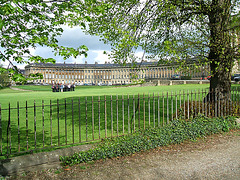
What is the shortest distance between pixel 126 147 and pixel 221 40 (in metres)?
6.87

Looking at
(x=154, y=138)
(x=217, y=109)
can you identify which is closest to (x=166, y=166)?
(x=154, y=138)

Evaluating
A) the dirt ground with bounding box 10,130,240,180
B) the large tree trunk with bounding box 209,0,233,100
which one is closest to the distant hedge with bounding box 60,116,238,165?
the dirt ground with bounding box 10,130,240,180

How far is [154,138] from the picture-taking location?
22.8 ft

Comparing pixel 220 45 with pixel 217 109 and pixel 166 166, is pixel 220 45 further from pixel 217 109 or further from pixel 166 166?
pixel 166 166

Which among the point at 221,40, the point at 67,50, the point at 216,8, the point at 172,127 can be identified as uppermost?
the point at 216,8

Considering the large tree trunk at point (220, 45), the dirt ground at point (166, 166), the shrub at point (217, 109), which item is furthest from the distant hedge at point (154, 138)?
the large tree trunk at point (220, 45)

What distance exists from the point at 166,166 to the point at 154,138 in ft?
4.97

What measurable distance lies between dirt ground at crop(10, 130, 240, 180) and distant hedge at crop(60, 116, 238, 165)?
0.19 m

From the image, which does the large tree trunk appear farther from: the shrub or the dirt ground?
the dirt ground

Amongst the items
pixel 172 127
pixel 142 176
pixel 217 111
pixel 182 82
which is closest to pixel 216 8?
pixel 217 111

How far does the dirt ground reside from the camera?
4930mm

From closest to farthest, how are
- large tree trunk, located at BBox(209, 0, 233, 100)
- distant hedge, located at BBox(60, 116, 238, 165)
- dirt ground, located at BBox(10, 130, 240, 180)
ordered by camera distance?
dirt ground, located at BBox(10, 130, 240, 180) < distant hedge, located at BBox(60, 116, 238, 165) < large tree trunk, located at BBox(209, 0, 233, 100)

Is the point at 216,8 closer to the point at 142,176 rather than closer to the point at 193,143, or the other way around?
the point at 193,143

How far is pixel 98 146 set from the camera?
20.1 feet
